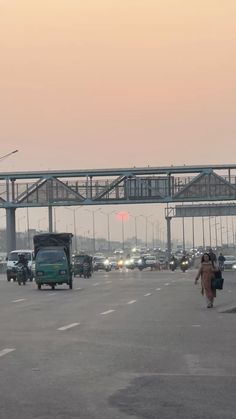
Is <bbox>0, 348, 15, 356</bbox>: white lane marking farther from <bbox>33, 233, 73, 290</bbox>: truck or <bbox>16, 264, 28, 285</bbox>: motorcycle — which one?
<bbox>16, 264, 28, 285</bbox>: motorcycle

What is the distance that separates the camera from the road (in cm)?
954

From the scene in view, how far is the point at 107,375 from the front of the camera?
12086mm

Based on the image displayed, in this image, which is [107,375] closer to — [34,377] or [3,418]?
[34,377]

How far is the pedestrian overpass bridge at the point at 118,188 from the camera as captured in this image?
87.8 meters

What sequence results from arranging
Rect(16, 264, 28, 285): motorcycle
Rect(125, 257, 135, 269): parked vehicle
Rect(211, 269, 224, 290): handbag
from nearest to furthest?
Rect(211, 269, 224, 290): handbag → Rect(16, 264, 28, 285): motorcycle → Rect(125, 257, 135, 269): parked vehicle

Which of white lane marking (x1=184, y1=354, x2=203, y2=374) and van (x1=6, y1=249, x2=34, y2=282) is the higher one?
van (x1=6, y1=249, x2=34, y2=282)

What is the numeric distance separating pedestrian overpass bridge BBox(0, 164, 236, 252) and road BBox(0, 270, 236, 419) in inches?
2478

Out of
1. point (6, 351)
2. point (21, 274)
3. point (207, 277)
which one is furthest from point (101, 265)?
point (6, 351)

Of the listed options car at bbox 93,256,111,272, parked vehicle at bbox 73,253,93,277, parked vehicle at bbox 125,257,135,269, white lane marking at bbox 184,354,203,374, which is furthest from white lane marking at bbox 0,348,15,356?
parked vehicle at bbox 125,257,135,269

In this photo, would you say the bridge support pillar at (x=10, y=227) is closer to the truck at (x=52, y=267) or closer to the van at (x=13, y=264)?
the van at (x=13, y=264)

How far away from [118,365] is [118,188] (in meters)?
76.4

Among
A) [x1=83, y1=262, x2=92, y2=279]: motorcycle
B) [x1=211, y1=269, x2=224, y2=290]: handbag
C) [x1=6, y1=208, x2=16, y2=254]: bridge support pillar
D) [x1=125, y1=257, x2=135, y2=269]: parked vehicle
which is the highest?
[x1=6, y1=208, x2=16, y2=254]: bridge support pillar

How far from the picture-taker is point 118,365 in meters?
13.2

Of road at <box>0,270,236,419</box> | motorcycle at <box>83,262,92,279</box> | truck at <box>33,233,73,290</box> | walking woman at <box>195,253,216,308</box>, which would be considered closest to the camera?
road at <box>0,270,236,419</box>
